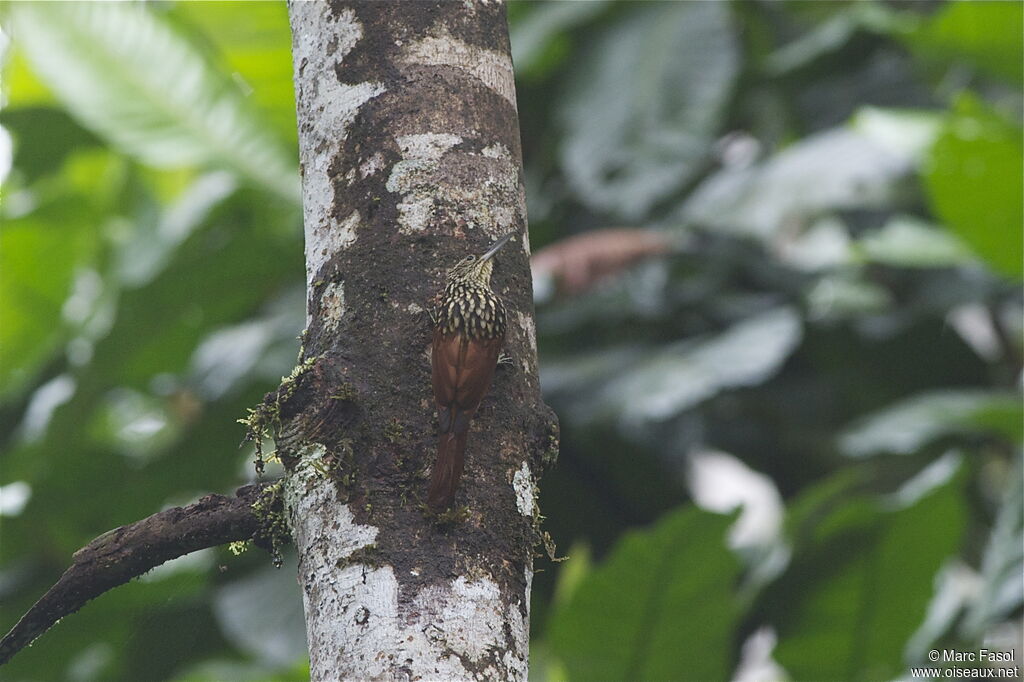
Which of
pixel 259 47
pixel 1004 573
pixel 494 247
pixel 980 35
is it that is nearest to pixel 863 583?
pixel 1004 573

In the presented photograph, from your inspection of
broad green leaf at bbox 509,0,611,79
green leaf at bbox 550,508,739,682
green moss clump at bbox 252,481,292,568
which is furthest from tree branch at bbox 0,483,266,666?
broad green leaf at bbox 509,0,611,79

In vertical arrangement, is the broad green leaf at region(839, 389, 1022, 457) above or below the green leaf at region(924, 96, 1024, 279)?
below

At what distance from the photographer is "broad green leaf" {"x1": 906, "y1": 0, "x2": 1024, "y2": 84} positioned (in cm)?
368

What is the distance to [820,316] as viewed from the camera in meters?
4.33

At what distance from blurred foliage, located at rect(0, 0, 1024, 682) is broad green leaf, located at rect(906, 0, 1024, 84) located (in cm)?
1

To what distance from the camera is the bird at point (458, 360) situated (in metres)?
1.18

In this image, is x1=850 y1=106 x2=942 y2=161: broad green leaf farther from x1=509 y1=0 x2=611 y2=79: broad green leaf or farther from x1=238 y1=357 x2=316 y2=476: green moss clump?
x1=238 y1=357 x2=316 y2=476: green moss clump

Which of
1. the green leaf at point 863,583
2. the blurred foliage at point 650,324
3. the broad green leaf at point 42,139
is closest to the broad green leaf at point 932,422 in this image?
the blurred foliage at point 650,324

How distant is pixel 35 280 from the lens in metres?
4.53

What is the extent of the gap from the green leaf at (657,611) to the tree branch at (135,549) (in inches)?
72.7

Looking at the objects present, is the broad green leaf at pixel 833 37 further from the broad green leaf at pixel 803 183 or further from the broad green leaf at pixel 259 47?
the broad green leaf at pixel 259 47

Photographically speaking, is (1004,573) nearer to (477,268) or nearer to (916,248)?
(916,248)

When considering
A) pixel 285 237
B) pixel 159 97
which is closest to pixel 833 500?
pixel 285 237

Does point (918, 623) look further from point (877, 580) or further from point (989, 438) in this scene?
point (989, 438)
